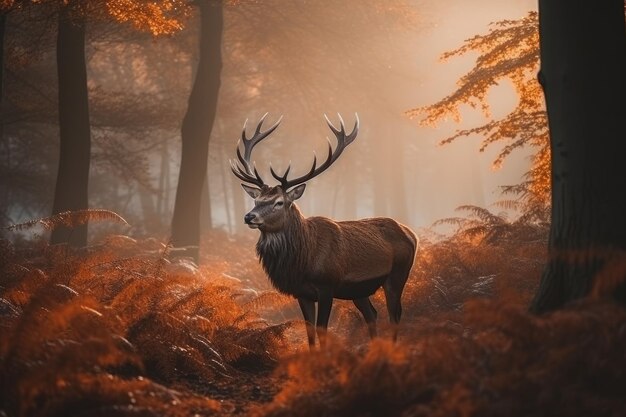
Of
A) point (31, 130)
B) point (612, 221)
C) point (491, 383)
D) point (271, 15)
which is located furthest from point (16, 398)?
point (31, 130)

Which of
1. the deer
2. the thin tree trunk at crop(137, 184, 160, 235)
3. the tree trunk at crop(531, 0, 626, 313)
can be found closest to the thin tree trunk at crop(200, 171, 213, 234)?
the thin tree trunk at crop(137, 184, 160, 235)

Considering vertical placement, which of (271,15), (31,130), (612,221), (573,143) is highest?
(271,15)

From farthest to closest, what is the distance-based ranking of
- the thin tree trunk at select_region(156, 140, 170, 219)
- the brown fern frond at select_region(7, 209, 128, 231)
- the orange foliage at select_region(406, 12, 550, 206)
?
the thin tree trunk at select_region(156, 140, 170, 219) → the orange foliage at select_region(406, 12, 550, 206) → the brown fern frond at select_region(7, 209, 128, 231)

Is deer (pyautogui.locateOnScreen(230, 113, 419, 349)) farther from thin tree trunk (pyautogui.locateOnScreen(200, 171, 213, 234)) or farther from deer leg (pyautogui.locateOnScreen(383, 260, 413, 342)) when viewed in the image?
thin tree trunk (pyautogui.locateOnScreen(200, 171, 213, 234))

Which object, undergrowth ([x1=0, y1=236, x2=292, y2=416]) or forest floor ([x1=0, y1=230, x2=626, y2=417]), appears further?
undergrowth ([x1=0, y1=236, x2=292, y2=416])

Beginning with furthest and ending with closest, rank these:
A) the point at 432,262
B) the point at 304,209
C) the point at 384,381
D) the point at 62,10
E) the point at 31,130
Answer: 1. the point at 304,209
2. the point at 31,130
3. the point at 432,262
4. the point at 62,10
5. the point at 384,381

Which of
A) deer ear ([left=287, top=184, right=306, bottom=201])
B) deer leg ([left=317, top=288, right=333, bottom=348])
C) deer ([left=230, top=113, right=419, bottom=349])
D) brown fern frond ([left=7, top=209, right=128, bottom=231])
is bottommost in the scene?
deer leg ([left=317, top=288, right=333, bottom=348])

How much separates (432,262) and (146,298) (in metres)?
5.55

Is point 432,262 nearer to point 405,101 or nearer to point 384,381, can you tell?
point 384,381

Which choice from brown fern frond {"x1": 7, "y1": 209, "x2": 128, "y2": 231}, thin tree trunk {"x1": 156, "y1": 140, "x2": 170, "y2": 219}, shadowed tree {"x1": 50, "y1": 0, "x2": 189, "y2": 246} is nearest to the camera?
brown fern frond {"x1": 7, "y1": 209, "x2": 128, "y2": 231}

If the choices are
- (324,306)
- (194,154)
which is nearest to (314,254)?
(324,306)

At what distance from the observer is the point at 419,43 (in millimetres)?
21891

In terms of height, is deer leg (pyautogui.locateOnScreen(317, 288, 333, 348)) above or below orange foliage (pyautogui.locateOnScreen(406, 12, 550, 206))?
below

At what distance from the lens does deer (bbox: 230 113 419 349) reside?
19.6 feet
